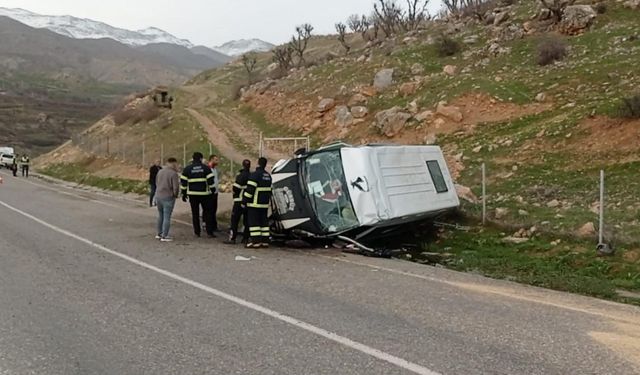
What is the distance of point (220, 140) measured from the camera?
117 ft

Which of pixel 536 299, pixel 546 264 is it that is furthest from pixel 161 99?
pixel 536 299

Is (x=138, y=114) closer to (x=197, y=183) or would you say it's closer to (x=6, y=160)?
(x=6, y=160)

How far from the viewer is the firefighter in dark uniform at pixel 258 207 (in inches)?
456

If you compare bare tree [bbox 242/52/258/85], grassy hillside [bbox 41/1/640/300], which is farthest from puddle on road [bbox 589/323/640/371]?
bare tree [bbox 242/52/258/85]

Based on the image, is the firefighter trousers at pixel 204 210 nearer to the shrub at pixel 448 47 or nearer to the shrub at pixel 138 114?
the shrub at pixel 448 47

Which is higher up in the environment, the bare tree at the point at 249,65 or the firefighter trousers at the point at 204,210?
the bare tree at the point at 249,65

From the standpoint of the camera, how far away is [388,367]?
4977mm

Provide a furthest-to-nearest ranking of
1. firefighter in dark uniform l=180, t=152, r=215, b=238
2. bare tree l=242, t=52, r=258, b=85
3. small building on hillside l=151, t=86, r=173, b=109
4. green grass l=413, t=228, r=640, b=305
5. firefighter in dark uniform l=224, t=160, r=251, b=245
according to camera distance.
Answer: bare tree l=242, t=52, r=258, b=85
small building on hillside l=151, t=86, r=173, b=109
firefighter in dark uniform l=180, t=152, r=215, b=238
firefighter in dark uniform l=224, t=160, r=251, b=245
green grass l=413, t=228, r=640, b=305

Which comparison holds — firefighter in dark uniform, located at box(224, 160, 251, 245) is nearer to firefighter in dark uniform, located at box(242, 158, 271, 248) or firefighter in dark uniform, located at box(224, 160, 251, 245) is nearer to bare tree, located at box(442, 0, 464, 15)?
firefighter in dark uniform, located at box(242, 158, 271, 248)

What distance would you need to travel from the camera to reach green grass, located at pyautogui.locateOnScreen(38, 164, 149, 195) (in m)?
27.9

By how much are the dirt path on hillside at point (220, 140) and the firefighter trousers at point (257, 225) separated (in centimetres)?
1819

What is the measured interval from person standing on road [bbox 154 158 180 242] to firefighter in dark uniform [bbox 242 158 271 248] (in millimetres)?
1735

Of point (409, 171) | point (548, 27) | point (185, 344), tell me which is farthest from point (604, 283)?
point (548, 27)

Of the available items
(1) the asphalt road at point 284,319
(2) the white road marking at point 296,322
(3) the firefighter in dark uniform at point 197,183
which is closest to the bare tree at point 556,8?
(3) the firefighter in dark uniform at point 197,183
